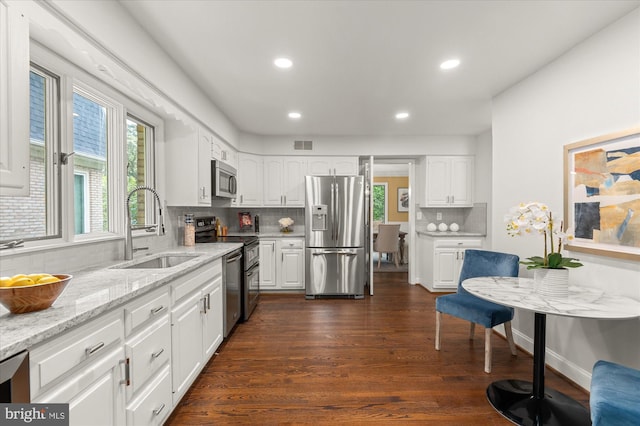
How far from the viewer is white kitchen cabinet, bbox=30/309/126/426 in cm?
96

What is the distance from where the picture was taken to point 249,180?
15.8 feet

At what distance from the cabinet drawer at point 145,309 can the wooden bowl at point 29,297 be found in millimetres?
321

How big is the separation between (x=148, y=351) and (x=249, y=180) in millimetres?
3485

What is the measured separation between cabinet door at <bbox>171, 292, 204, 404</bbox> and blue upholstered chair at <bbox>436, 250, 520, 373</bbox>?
6.67 feet

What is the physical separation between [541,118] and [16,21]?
3303 mm

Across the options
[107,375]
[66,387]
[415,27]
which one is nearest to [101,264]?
[107,375]

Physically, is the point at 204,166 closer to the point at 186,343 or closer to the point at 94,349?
the point at 186,343

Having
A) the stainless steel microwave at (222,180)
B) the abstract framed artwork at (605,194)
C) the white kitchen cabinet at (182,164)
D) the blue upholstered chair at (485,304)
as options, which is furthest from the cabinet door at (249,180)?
the abstract framed artwork at (605,194)

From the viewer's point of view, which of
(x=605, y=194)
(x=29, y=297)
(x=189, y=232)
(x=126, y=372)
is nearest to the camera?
(x=29, y=297)

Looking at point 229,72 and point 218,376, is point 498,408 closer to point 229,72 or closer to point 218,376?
point 218,376

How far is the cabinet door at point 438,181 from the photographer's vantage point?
4949 mm

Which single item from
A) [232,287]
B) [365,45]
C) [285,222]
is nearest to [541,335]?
[365,45]

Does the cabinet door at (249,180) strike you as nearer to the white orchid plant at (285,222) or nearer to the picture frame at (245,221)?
the picture frame at (245,221)

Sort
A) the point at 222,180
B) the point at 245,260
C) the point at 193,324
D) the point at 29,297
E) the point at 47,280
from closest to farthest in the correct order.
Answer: the point at 29,297 → the point at 47,280 → the point at 193,324 → the point at 245,260 → the point at 222,180
